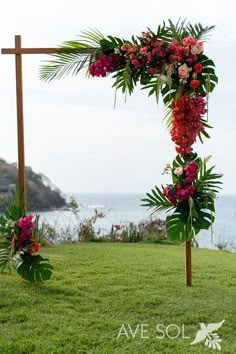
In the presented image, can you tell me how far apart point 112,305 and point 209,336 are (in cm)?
88

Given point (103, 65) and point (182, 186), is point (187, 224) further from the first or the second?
point (103, 65)

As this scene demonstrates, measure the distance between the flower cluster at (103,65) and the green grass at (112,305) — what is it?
72.4 inches

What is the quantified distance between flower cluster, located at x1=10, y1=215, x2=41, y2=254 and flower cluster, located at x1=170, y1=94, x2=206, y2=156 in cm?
146

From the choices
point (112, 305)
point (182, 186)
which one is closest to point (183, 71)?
point (182, 186)

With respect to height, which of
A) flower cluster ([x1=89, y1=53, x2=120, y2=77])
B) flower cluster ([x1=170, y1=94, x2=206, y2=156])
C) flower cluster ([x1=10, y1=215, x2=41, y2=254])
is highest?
flower cluster ([x1=89, y1=53, x2=120, y2=77])

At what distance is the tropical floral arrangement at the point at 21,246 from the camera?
4414mm

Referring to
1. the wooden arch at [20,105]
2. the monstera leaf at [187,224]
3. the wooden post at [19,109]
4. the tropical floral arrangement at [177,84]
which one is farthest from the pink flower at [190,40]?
the wooden post at [19,109]

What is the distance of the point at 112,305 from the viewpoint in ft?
12.6

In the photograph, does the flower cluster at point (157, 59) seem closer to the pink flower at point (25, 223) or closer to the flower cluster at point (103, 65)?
the flower cluster at point (103, 65)

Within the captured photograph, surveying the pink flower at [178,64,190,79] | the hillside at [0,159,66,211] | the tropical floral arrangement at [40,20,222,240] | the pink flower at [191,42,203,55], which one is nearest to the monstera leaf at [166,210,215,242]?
the tropical floral arrangement at [40,20,222,240]

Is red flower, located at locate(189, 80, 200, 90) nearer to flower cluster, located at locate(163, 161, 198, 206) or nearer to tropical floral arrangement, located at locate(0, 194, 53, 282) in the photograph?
flower cluster, located at locate(163, 161, 198, 206)

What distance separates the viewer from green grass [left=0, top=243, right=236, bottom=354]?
122 inches

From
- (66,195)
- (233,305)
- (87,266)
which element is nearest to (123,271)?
(87,266)

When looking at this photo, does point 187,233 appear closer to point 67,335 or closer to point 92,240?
point 67,335
